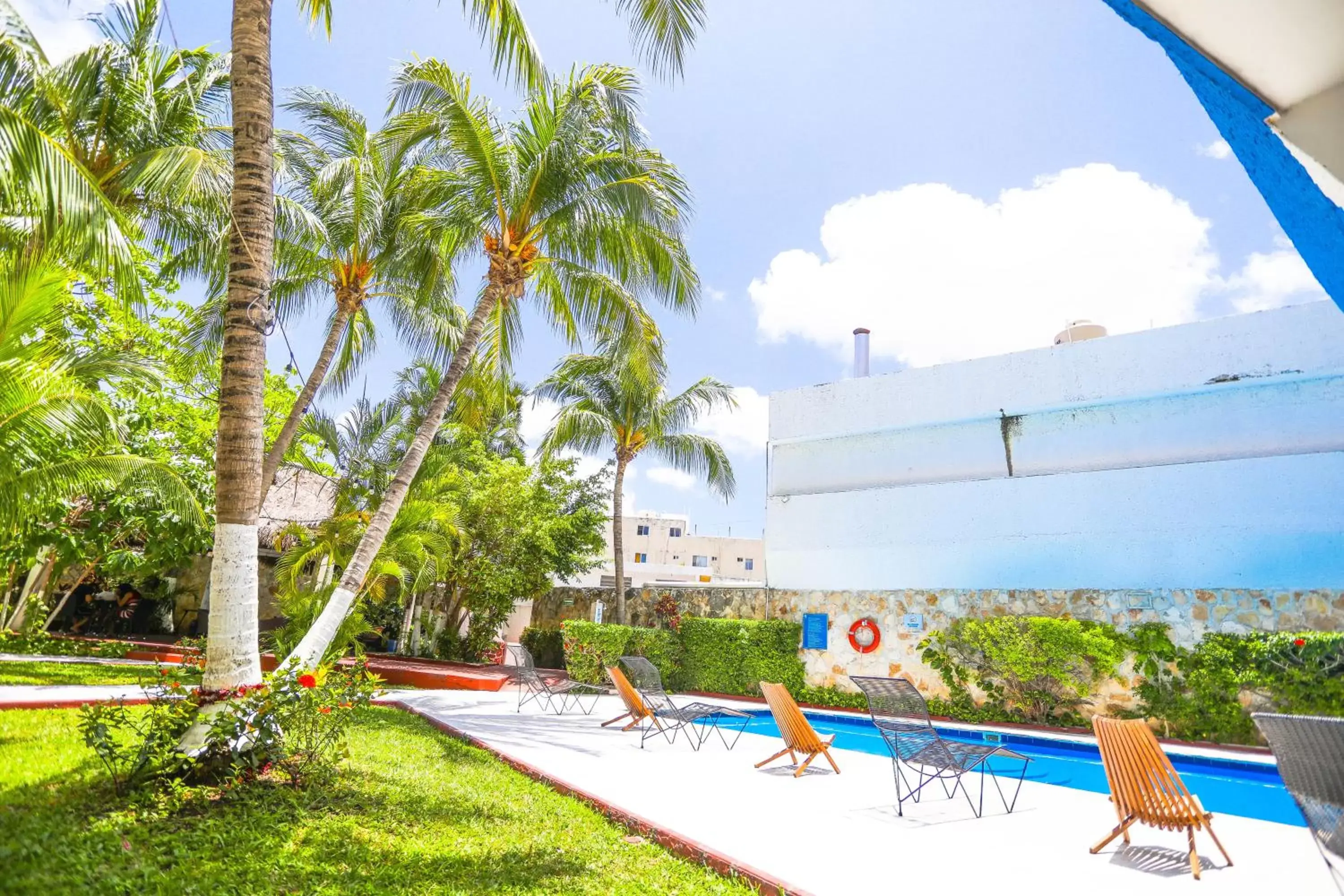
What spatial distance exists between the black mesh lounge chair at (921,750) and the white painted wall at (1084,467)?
762cm

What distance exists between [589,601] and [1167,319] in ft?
48.3

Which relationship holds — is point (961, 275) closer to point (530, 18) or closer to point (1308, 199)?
point (530, 18)

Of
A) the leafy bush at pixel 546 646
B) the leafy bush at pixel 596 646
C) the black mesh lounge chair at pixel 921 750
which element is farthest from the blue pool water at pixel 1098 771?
the leafy bush at pixel 546 646

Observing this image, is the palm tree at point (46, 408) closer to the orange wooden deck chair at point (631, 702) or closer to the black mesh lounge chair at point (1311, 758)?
the orange wooden deck chair at point (631, 702)

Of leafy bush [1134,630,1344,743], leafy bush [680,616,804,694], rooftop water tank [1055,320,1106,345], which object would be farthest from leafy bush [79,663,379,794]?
rooftop water tank [1055,320,1106,345]

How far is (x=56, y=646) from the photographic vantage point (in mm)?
14281

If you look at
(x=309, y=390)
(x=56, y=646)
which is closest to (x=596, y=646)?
(x=309, y=390)

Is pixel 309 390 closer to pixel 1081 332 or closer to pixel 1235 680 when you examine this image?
pixel 1235 680

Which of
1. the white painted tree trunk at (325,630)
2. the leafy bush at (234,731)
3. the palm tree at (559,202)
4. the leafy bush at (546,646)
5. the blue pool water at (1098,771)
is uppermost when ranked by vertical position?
the palm tree at (559,202)

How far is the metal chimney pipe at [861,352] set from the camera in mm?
18344

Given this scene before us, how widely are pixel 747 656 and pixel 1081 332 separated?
33.7ft

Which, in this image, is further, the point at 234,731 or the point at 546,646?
the point at 546,646

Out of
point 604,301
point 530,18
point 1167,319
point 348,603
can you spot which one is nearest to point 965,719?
point 1167,319

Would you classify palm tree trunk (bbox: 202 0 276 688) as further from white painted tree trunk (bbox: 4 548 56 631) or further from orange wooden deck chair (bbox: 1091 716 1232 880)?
white painted tree trunk (bbox: 4 548 56 631)
